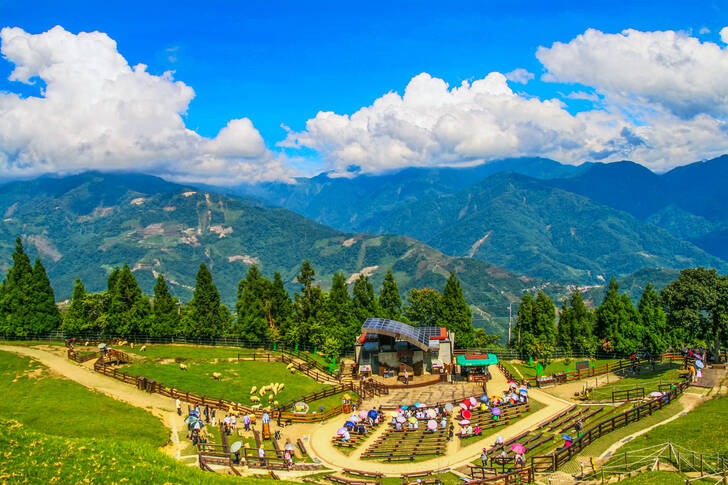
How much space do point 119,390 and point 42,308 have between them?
3320 centimetres

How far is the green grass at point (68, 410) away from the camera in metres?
39.3

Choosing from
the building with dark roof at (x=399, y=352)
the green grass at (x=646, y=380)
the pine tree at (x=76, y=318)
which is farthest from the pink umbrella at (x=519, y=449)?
the pine tree at (x=76, y=318)

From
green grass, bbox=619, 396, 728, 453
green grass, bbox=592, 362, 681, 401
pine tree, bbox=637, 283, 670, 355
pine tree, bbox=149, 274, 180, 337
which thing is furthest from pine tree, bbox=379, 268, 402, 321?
green grass, bbox=619, 396, 728, 453

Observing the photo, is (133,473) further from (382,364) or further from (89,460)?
(382,364)

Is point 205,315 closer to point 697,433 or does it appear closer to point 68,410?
point 68,410

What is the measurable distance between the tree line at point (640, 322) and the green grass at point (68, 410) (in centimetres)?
5810

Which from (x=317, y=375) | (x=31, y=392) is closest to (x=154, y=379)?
(x=31, y=392)

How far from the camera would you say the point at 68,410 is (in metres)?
42.9

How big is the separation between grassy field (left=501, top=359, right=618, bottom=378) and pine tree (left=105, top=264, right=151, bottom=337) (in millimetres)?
59259

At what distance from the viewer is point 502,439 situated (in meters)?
41.0

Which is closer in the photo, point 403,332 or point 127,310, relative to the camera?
point 403,332

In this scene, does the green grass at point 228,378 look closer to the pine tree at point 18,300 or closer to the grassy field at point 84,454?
the grassy field at point 84,454

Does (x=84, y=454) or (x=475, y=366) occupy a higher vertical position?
(x=84, y=454)

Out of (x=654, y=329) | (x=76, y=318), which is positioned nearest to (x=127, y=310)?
(x=76, y=318)
